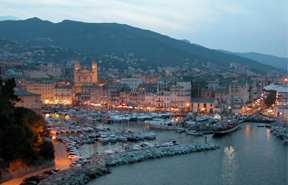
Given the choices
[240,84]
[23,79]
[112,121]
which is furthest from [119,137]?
[23,79]

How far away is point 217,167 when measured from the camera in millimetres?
17594

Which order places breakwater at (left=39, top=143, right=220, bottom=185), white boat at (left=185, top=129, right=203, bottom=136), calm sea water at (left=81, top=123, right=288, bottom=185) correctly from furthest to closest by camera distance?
1. white boat at (left=185, top=129, right=203, bottom=136)
2. calm sea water at (left=81, top=123, right=288, bottom=185)
3. breakwater at (left=39, top=143, right=220, bottom=185)

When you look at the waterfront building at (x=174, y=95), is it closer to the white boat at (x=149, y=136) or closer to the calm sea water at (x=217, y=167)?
the white boat at (x=149, y=136)

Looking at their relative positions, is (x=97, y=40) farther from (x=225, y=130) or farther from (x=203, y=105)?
(x=225, y=130)

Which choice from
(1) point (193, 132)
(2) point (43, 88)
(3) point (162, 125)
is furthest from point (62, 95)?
(1) point (193, 132)

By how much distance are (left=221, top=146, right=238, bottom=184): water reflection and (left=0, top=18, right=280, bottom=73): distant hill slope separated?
8023 centimetres

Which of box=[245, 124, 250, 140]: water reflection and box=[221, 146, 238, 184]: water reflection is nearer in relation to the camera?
box=[221, 146, 238, 184]: water reflection

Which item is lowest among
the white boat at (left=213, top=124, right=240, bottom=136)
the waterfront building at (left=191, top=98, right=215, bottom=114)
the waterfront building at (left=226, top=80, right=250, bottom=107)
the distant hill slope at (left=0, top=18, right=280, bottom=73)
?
the white boat at (left=213, top=124, right=240, bottom=136)

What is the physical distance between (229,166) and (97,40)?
9613 cm

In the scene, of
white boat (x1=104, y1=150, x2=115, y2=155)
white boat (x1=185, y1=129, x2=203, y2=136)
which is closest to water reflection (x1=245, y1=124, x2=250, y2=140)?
white boat (x1=185, y1=129, x2=203, y2=136)

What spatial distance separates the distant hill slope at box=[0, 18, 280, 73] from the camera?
105938mm

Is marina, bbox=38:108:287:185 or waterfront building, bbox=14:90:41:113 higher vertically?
waterfront building, bbox=14:90:41:113

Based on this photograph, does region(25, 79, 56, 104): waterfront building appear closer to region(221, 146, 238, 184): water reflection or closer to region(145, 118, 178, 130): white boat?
region(145, 118, 178, 130): white boat

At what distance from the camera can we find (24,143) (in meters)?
15.6
